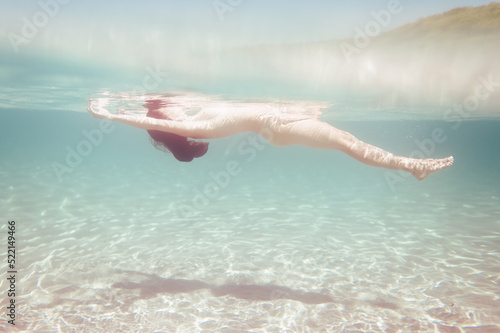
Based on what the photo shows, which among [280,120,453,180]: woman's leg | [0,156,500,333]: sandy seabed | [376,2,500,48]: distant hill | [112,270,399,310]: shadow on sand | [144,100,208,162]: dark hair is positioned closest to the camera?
[280,120,453,180]: woman's leg

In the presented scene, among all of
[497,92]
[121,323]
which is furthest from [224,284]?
[497,92]

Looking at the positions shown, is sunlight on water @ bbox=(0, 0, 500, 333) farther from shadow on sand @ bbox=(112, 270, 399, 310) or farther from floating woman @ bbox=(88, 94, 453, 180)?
floating woman @ bbox=(88, 94, 453, 180)

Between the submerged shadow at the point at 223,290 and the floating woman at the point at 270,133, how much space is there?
10.9 ft

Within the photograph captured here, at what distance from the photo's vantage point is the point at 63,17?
8.36m

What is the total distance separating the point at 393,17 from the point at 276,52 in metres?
3.66

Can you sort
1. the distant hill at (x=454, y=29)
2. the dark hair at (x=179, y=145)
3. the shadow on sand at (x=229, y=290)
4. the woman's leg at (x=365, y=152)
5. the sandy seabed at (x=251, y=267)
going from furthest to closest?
the distant hill at (x=454, y=29)
the shadow on sand at (x=229, y=290)
the sandy seabed at (x=251, y=267)
the dark hair at (x=179, y=145)
the woman's leg at (x=365, y=152)

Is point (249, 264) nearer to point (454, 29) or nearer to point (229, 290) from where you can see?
point (229, 290)

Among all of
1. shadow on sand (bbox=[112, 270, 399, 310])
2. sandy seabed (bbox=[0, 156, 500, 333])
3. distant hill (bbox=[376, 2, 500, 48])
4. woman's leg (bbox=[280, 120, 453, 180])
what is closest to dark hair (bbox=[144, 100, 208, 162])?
woman's leg (bbox=[280, 120, 453, 180])

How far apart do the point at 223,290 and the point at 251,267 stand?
1.39 metres

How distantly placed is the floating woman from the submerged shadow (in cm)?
334

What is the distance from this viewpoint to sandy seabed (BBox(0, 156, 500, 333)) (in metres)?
5.56

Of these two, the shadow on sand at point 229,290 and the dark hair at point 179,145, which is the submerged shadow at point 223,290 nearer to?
the shadow on sand at point 229,290

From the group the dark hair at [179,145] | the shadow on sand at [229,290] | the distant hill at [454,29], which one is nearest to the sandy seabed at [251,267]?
the shadow on sand at [229,290]

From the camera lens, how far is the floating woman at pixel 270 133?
3.63m
